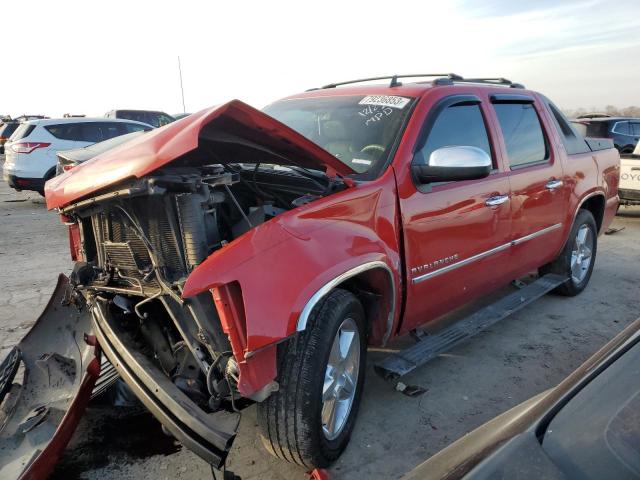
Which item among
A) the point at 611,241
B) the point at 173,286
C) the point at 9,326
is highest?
the point at 173,286

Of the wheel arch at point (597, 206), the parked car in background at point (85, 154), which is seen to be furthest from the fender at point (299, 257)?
the wheel arch at point (597, 206)

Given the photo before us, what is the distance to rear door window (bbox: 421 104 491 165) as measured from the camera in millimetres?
3355

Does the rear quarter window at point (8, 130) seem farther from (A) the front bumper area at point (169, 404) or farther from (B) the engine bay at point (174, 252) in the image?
(A) the front bumper area at point (169, 404)

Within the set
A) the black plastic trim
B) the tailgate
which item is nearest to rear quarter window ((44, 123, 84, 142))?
the black plastic trim

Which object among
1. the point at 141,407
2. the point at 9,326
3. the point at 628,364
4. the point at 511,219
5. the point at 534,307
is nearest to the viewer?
the point at 628,364

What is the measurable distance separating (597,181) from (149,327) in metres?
4.46

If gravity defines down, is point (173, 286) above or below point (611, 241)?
above

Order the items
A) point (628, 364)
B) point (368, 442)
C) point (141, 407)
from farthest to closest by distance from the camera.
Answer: point (141, 407) → point (368, 442) → point (628, 364)

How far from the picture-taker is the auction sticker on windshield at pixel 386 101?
339 cm

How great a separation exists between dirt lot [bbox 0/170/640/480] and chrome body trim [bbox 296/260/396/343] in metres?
0.56

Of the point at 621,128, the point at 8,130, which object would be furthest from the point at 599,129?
the point at 8,130

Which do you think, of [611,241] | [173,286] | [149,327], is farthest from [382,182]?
[611,241]

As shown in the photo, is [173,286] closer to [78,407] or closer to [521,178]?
[78,407]

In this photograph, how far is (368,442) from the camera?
291 centimetres
